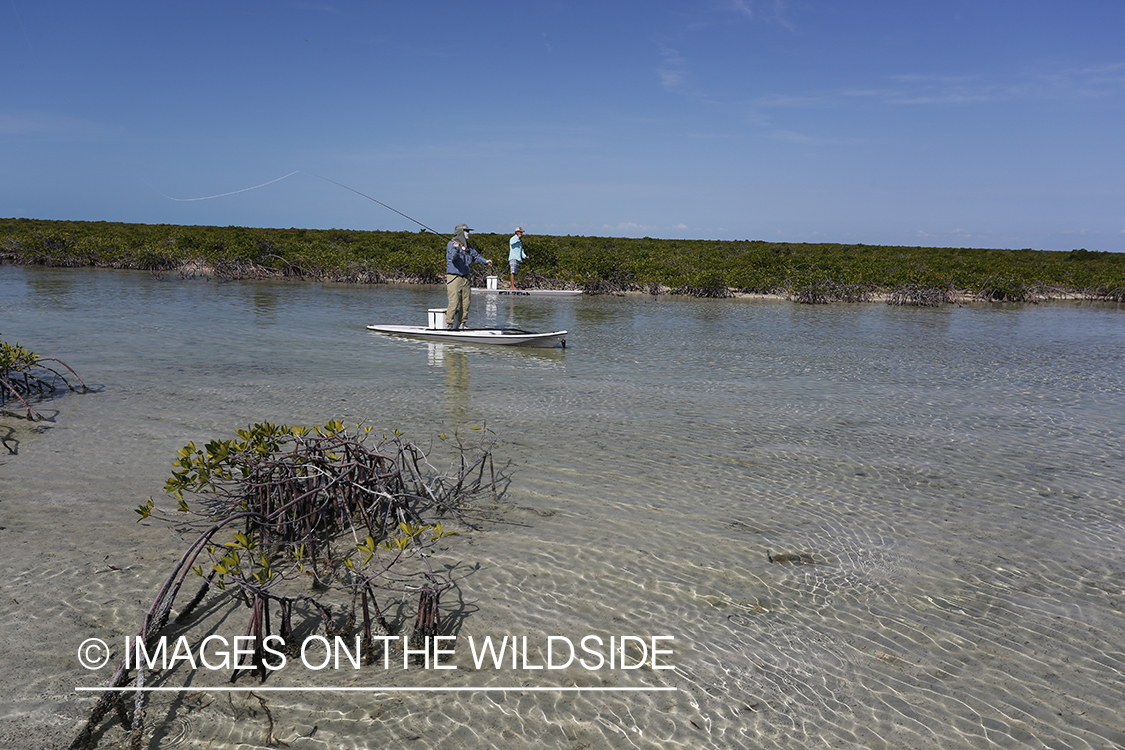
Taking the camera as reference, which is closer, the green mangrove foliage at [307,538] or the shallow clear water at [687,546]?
the shallow clear water at [687,546]

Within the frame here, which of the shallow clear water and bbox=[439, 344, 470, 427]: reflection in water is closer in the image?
the shallow clear water

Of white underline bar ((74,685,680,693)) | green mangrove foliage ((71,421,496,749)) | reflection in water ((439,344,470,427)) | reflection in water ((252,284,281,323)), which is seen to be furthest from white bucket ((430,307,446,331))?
white underline bar ((74,685,680,693))

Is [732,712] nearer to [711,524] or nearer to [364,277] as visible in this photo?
[711,524]

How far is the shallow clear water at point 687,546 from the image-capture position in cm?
307

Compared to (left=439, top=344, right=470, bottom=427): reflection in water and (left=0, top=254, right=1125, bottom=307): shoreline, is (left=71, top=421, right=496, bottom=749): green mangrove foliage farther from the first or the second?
(left=0, top=254, right=1125, bottom=307): shoreline

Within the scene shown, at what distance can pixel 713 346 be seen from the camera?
45.4ft

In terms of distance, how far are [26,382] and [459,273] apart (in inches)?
262

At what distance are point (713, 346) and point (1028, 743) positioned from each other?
1106cm

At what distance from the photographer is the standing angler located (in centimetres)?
1234

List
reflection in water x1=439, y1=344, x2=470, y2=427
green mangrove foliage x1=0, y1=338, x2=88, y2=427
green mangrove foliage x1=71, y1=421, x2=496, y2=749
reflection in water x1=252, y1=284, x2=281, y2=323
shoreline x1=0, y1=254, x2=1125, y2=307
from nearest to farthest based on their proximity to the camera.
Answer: green mangrove foliage x1=71, y1=421, x2=496, y2=749 → green mangrove foliage x1=0, y1=338, x2=88, y2=427 → reflection in water x1=439, y1=344, x2=470, y2=427 → reflection in water x1=252, y1=284, x2=281, y2=323 → shoreline x1=0, y1=254, x2=1125, y2=307

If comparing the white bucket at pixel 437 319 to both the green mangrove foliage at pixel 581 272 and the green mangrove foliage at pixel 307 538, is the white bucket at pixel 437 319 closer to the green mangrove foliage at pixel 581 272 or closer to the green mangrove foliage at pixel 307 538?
the green mangrove foliage at pixel 307 538

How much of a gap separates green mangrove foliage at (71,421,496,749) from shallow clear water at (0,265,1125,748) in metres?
0.24

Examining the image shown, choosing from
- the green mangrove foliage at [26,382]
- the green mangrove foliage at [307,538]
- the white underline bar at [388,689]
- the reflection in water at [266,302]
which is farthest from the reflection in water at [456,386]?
the reflection in water at [266,302]

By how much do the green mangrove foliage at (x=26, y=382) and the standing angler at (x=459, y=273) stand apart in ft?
18.9
